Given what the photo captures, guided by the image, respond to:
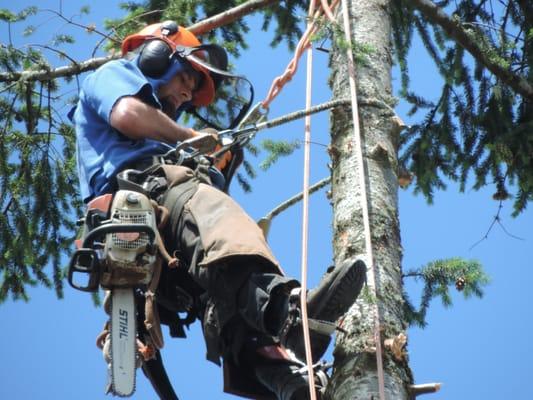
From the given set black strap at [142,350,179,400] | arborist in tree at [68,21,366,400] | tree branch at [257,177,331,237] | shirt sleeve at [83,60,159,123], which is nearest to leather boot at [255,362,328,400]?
arborist in tree at [68,21,366,400]

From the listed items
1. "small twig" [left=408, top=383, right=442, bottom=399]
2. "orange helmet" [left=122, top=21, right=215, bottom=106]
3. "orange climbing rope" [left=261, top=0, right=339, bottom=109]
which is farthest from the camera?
"orange helmet" [left=122, top=21, right=215, bottom=106]

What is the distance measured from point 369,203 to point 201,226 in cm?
62

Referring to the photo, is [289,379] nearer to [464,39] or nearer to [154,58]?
[154,58]

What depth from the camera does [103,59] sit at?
5.46 metres

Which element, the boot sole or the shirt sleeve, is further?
the shirt sleeve

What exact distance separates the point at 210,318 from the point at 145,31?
1.64m

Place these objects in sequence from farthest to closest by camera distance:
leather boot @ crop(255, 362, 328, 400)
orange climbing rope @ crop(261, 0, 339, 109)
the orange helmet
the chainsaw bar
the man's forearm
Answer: the orange helmet, orange climbing rope @ crop(261, 0, 339, 109), the man's forearm, the chainsaw bar, leather boot @ crop(255, 362, 328, 400)

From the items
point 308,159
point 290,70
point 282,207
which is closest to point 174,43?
point 290,70

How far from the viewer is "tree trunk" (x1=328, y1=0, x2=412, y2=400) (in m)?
3.21

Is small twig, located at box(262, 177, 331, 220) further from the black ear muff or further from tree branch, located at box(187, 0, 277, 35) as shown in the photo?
tree branch, located at box(187, 0, 277, 35)

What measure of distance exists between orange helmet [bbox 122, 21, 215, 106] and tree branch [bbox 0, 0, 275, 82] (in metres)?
0.62

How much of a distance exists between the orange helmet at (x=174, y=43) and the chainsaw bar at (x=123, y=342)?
1128 millimetres

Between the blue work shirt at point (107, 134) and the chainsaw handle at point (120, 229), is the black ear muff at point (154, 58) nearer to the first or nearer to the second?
the blue work shirt at point (107, 134)

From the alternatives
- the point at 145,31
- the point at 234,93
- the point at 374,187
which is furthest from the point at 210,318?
the point at 234,93
